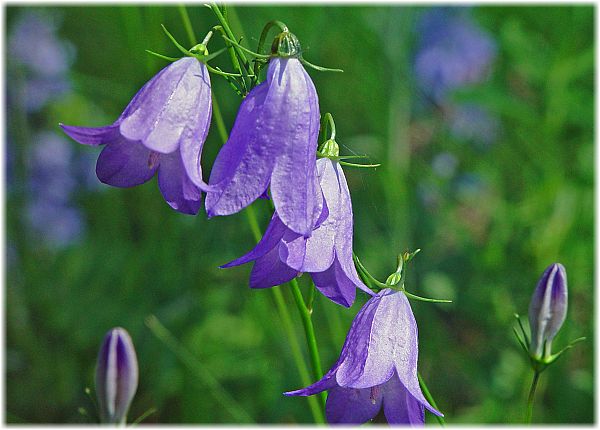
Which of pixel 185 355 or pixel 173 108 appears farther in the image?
pixel 185 355

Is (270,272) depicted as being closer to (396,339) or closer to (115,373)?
(396,339)

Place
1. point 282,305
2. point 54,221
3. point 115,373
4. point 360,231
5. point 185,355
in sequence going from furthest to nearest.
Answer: point 54,221, point 360,231, point 185,355, point 282,305, point 115,373

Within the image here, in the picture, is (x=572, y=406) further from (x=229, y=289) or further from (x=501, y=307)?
(x=229, y=289)

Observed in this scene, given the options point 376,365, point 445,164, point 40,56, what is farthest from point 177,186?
point 40,56

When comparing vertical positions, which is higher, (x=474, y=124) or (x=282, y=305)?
(x=474, y=124)

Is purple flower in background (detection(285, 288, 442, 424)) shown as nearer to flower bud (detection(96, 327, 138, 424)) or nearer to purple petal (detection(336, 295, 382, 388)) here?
purple petal (detection(336, 295, 382, 388))

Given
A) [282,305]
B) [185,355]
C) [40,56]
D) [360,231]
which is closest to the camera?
[282,305]

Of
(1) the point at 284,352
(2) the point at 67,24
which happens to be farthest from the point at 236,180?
(2) the point at 67,24

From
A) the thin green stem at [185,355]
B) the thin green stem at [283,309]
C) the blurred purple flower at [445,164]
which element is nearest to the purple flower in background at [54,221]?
the thin green stem at [185,355]

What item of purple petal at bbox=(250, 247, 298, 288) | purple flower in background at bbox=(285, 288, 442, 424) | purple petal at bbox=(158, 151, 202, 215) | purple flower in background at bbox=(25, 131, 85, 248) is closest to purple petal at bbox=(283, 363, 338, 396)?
purple flower in background at bbox=(285, 288, 442, 424)
